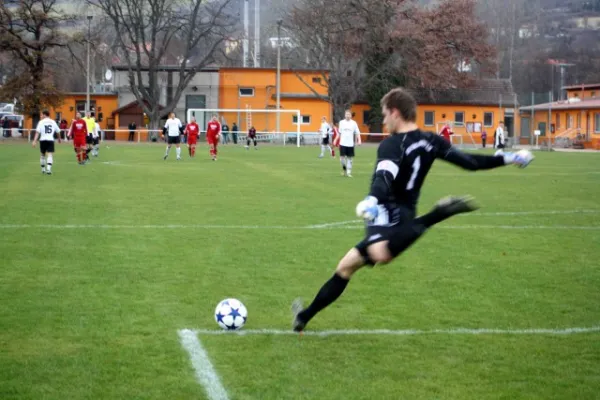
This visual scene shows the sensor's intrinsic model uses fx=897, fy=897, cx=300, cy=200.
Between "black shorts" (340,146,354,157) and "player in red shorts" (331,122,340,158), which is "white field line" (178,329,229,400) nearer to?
"black shorts" (340,146,354,157)

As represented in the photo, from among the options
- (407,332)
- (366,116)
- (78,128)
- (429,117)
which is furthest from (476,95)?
(407,332)

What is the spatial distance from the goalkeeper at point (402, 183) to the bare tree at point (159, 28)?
203 feet

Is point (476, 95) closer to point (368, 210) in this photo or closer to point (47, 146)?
point (47, 146)

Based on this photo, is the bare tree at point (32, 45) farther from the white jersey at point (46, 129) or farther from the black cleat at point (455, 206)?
the black cleat at point (455, 206)

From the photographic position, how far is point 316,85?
76062mm

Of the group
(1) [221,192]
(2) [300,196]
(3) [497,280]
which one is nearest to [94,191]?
(1) [221,192]

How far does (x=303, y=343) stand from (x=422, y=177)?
1574 mm

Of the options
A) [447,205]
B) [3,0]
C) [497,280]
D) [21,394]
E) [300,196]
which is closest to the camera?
[21,394]

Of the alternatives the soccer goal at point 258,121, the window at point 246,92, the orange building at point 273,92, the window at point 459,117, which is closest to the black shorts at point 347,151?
the soccer goal at point 258,121

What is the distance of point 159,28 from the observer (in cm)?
6962

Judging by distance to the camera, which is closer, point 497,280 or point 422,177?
point 422,177

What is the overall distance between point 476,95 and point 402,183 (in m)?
76.9

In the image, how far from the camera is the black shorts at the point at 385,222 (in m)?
6.63

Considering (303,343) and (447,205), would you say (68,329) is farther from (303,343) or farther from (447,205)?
(447,205)
